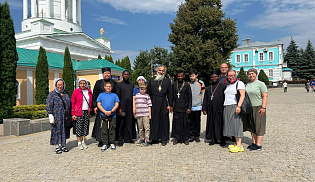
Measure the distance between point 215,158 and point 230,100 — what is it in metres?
1.37

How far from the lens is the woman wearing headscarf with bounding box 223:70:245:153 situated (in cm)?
488

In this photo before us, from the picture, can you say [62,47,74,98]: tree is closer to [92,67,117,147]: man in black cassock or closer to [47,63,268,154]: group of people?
[92,67,117,147]: man in black cassock

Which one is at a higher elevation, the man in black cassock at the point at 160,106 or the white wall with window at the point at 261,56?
the white wall with window at the point at 261,56

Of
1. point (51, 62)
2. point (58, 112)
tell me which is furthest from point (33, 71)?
point (58, 112)

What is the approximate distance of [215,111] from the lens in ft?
17.7

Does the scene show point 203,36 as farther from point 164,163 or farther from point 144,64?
point 164,163

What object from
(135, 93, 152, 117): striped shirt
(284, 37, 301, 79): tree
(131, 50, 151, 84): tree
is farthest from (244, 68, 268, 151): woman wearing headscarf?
(284, 37, 301, 79): tree

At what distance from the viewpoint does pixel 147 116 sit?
18.4 ft

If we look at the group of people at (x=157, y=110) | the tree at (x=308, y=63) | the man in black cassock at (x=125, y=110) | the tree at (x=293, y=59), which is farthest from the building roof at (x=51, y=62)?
the tree at (x=293, y=59)

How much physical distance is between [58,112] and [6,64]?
223 inches

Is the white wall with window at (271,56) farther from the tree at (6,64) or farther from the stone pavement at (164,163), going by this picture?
the tree at (6,64)

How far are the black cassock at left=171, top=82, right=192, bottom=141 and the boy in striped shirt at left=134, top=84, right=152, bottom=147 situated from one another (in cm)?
72

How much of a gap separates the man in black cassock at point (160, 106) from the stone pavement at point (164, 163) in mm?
310

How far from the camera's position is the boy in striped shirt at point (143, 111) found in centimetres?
560
